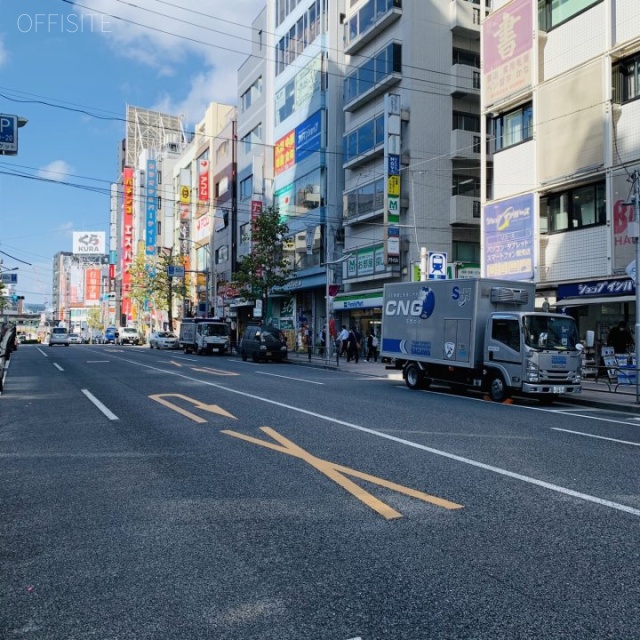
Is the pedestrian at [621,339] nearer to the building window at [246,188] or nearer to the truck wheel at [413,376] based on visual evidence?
the truck wheel at [413,376]

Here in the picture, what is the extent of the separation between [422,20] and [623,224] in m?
18.5

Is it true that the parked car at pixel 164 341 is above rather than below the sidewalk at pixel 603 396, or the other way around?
above

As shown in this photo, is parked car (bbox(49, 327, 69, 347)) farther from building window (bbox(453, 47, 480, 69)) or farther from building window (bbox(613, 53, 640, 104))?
building window (bbox(613, 53, 640, 104))

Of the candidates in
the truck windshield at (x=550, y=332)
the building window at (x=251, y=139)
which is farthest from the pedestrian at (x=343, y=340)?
the building window at (x=251, y=139)

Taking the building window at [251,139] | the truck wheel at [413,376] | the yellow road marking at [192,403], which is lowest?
the yellow road marking at [192,403]

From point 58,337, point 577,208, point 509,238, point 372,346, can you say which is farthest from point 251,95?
point 577,208

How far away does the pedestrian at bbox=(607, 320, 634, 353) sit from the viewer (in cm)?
1828

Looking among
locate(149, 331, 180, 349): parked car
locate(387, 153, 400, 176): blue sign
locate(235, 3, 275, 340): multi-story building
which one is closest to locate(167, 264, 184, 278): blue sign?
locate(235, 3, 275, 340): multi-story building

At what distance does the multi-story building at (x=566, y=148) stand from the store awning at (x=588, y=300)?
37 mm

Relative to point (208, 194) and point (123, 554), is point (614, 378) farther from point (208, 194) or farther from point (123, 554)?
point (208, 194)

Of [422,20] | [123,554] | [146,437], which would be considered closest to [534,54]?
[422,20]

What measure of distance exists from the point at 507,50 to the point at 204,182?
4422cm

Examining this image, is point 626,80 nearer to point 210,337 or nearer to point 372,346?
point 372,346

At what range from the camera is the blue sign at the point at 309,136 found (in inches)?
1545
